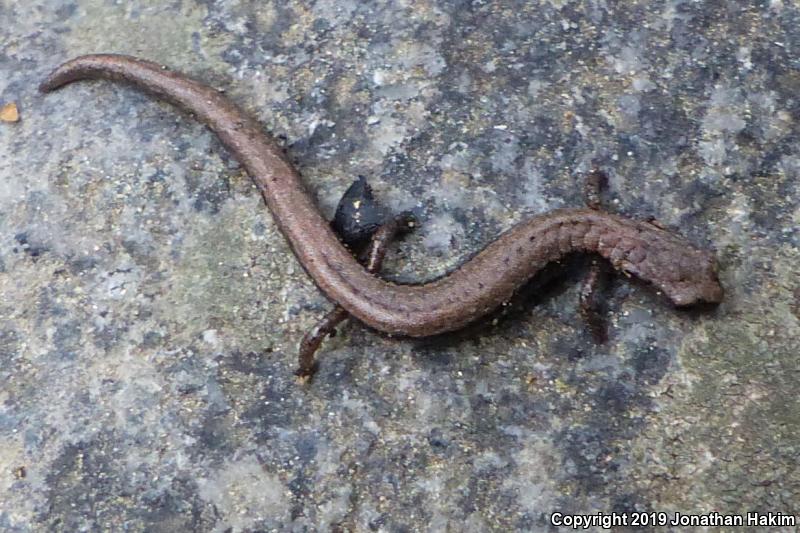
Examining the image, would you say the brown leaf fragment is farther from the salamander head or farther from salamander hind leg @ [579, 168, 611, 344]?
the salamander head

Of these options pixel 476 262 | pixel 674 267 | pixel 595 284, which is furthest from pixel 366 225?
pixel 674 267

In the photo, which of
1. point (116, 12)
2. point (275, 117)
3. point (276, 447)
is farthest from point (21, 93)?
point (276, 447)

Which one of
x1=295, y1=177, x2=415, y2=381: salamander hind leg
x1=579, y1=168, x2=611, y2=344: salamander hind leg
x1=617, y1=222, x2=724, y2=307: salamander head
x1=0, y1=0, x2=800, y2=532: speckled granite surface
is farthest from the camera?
x1=295, y1=177, x2=415, y2=381: salamander hind leg

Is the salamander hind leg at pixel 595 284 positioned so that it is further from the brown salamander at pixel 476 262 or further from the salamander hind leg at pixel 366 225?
the salamander hind leg at pixel 366 225

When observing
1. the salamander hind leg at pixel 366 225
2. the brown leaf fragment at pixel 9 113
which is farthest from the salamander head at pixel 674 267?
the brown leaf fragment at pixel 9 113

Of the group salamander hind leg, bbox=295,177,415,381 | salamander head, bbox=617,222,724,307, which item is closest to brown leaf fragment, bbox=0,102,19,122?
salamander hind leg, bbox=295,177,415,381
